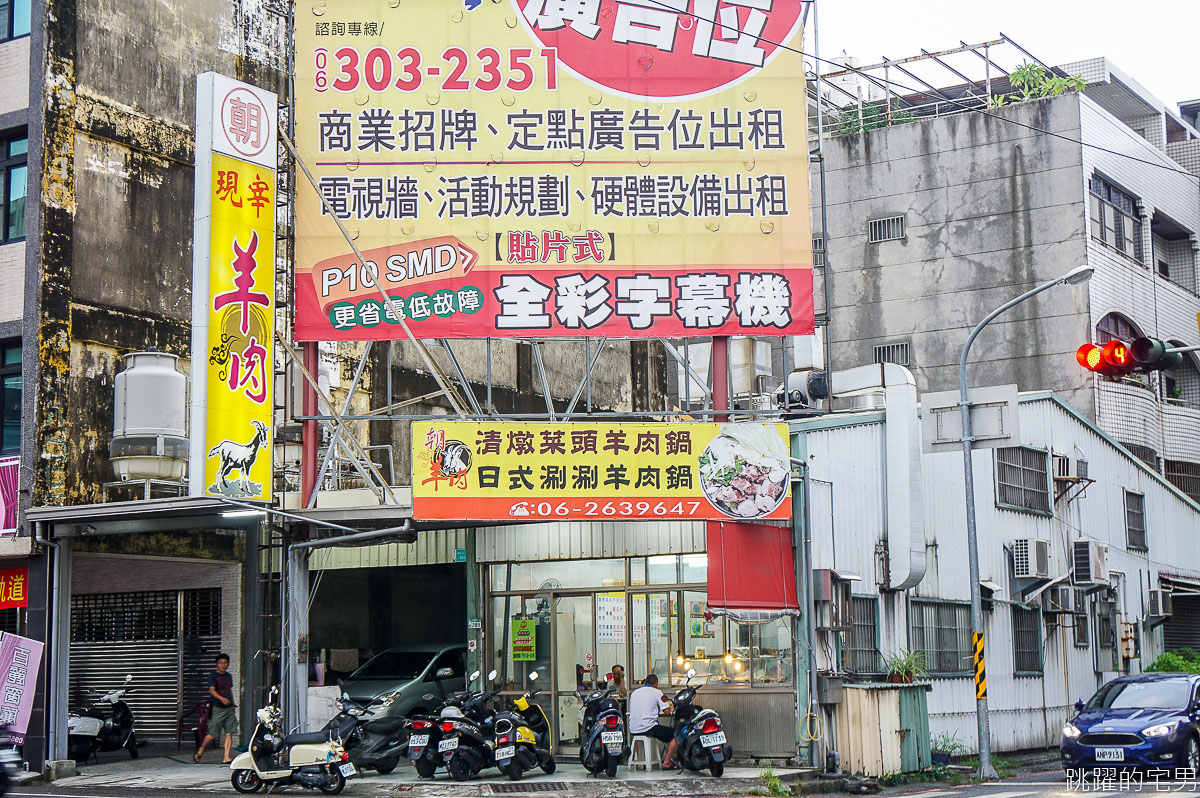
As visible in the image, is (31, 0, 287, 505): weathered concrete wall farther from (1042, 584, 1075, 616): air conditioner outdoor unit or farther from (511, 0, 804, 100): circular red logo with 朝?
(1042, 584, 1075, 616): air conditioner outdoor unit

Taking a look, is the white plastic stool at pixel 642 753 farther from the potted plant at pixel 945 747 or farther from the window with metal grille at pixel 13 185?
the window with metal grille at pixel 13 185

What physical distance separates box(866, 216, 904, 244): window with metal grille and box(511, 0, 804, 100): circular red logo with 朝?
16.1 m

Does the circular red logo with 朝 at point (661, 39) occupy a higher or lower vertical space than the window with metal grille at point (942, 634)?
higher

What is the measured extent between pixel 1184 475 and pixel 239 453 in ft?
90.9

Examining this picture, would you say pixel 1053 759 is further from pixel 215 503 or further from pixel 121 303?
pixel 121 303

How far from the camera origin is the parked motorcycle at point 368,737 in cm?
1831

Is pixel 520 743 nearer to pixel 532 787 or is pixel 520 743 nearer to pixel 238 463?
pixel 532 787

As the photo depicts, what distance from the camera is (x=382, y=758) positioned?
61.5 ft

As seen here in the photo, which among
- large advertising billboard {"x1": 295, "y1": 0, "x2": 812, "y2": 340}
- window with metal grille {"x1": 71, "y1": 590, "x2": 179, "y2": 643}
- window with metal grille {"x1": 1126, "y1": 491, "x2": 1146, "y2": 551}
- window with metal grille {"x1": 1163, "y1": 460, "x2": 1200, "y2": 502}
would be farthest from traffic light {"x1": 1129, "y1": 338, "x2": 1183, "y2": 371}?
window with metal grille {"x1": 1163, "y1": 460, "x2": 1200, "y2": 502}

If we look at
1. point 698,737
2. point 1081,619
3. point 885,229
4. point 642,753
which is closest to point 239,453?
point 642,753

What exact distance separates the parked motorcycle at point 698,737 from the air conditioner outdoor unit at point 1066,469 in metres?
11.6

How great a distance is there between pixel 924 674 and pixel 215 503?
11.1 meters

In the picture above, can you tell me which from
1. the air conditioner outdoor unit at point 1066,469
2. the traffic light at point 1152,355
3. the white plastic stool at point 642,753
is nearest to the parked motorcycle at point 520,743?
the white plastic stool at point 642,753

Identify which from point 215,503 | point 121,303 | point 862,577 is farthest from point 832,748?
point 121,303
